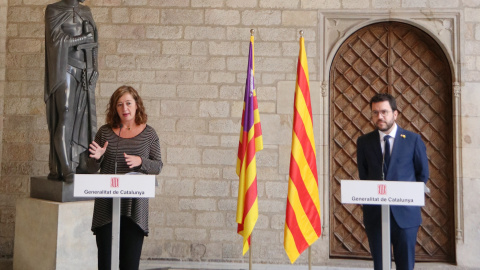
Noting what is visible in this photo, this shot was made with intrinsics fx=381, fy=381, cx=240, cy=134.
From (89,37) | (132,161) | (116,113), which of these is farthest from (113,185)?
(89,37)

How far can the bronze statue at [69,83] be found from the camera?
3.27 m

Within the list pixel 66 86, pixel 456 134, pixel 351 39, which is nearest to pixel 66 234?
pixel 66 86

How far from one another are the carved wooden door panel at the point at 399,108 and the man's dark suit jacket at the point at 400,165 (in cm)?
197

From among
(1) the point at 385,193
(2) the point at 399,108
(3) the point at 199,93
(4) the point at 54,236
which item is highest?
(3) the point at 199,93

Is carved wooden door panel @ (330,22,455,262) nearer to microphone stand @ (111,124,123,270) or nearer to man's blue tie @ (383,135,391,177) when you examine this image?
man's blue tie @ (383,135,391,177)

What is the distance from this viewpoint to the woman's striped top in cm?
207

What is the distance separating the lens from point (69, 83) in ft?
10.9

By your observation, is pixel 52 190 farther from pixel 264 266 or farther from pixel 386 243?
pixel 386 243

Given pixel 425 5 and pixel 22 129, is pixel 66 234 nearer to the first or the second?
pixel 22 129

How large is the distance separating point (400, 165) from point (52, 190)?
2.78m

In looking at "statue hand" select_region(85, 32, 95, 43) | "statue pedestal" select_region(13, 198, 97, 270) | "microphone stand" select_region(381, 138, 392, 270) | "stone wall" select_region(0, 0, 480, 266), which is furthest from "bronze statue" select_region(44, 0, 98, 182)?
"microphone stand" select_region(381, 138, 392, 270)

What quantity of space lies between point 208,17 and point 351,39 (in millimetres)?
1718

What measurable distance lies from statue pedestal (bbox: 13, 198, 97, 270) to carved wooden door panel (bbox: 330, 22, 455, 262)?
2635 millimetres

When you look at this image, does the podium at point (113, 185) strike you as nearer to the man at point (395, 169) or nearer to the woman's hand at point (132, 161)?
the woman's hand at point (132, 161)
